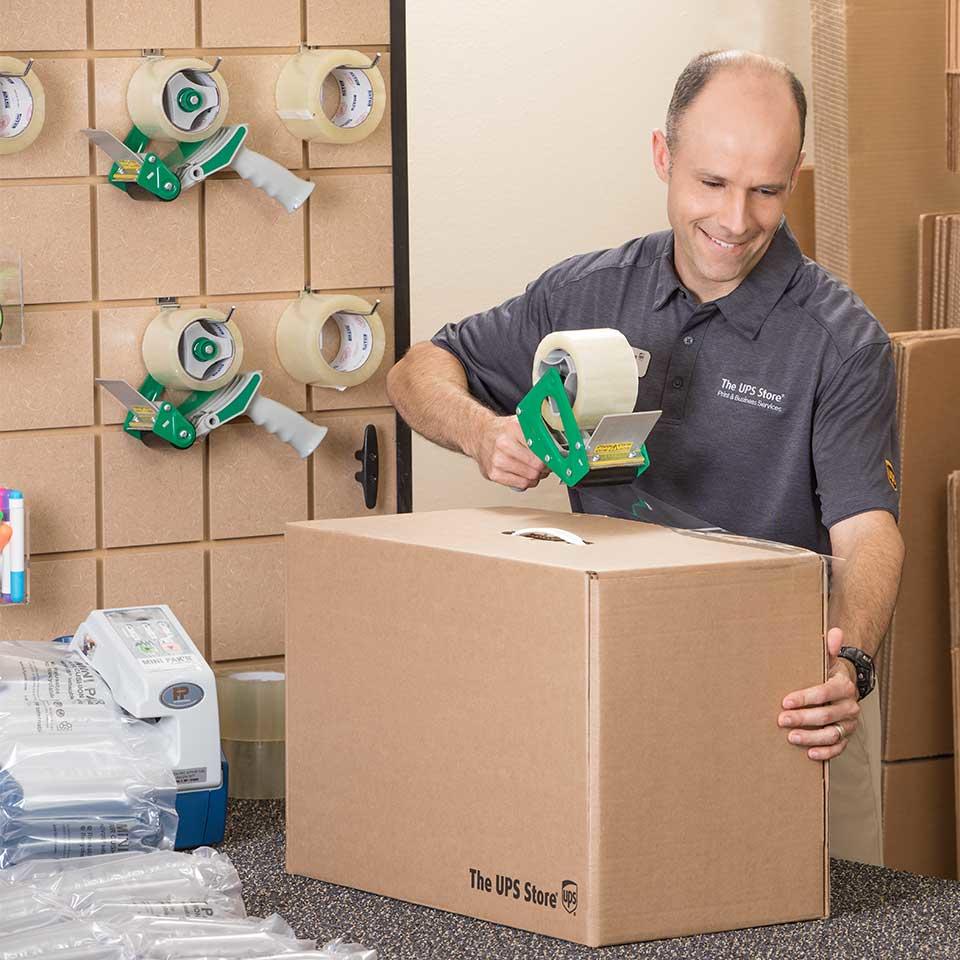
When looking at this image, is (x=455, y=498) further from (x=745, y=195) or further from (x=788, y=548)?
(x=788, y=548)

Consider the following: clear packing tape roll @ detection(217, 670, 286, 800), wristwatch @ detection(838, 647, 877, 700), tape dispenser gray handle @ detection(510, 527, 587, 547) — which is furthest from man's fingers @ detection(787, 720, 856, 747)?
clear packing tape roll @ detection(217, 670, 286, 800)

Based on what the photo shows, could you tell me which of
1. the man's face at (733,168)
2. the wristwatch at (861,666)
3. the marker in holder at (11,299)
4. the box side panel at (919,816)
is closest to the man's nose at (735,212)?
the man's face at (733,168)

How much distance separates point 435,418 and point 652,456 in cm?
30

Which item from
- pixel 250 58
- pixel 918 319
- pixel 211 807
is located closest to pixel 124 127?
pixel 250 58

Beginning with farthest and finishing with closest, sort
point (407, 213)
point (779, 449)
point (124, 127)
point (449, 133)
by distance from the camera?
point (449, 133), point (407, 213), point (124, 127), point (779, 449)

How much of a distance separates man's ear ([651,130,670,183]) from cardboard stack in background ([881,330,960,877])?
67 cm

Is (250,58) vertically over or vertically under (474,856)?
over

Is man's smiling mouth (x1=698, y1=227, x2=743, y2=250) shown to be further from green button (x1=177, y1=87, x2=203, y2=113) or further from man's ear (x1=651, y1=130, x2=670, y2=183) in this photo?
green button (x1=177, y1=87, x2=203, y2=113)

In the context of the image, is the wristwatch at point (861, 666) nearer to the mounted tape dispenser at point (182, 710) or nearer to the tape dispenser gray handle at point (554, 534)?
the tape dispenser gray handle at point (554, 534)

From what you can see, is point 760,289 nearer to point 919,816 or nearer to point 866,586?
point 866,586

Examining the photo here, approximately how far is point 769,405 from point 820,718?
1.90ft

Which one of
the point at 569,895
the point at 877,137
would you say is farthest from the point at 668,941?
the point at 877,137

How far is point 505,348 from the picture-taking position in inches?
77.3

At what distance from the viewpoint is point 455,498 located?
2.57 meters
